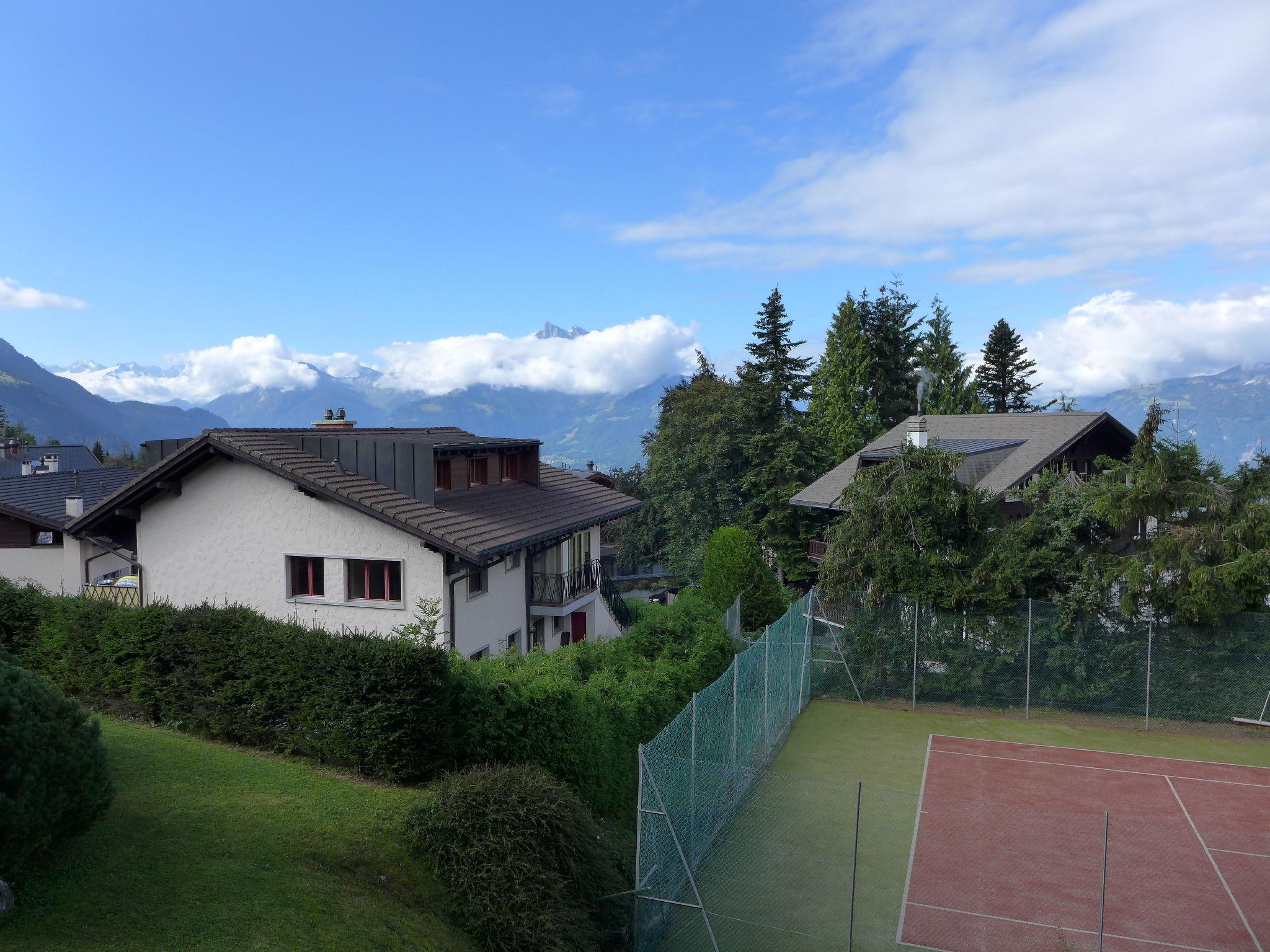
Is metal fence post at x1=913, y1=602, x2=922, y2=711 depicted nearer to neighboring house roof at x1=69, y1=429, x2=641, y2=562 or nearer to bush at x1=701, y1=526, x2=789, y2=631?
bush at x1=701, y1=526, x2=789, y2=631

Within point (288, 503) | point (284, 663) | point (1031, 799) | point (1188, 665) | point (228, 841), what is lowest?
point (1031, 799)

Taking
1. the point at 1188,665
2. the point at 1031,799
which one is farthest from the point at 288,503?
the point at 1188,665

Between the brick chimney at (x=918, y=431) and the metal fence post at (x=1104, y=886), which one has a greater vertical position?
the brick chimney at (x=918, y=431)

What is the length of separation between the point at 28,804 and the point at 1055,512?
71.8 feet

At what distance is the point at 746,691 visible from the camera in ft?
52.5

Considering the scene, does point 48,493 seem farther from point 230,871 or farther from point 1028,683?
point 1028,683

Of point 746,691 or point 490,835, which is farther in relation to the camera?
point 746,691

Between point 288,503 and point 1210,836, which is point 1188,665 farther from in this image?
point 288,503

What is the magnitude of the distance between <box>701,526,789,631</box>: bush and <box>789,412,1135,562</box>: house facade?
3451mm

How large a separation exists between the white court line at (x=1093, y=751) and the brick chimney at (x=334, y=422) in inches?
678

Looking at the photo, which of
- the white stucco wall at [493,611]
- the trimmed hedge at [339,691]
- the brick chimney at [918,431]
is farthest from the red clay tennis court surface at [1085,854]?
the brick chimney at [918,431]

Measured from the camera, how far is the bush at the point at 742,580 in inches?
1173

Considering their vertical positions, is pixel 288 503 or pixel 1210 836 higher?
pixel 288 503

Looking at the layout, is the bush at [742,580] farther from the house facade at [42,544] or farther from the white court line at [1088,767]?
the house facade at [42,544]
